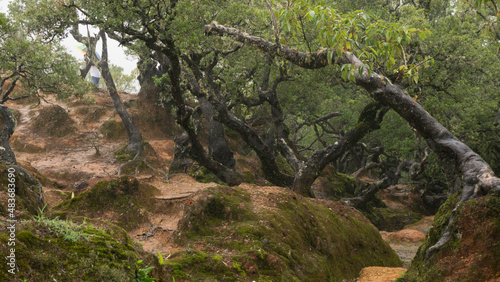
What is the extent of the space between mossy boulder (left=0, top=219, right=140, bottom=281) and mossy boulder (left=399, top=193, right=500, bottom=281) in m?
3.34

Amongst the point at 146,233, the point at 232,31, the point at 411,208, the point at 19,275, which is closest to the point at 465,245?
the point at 19,275

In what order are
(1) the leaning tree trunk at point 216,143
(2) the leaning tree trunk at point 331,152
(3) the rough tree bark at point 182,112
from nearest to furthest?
(3) the rough tree bark at point 182,112 < (2) the leaning tree trunk at point 331,152 < (1) the leaning tree trunk at point 216,143

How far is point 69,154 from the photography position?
18688mm

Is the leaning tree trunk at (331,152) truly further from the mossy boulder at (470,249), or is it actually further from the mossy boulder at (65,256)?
the mossy boulder at (65,256)

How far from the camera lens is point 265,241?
15.6 ft

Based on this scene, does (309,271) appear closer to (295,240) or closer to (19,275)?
(295,240)

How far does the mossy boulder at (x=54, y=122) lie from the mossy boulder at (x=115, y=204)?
15.5 m

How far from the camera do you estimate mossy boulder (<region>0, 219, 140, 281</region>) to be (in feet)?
6.97

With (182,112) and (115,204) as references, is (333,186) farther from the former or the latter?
(115,204)

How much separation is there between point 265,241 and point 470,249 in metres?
2.45

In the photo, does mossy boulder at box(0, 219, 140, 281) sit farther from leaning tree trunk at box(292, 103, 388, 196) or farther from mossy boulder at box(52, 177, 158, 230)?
leaning tree trunk at box(292, 103, 388, 196)

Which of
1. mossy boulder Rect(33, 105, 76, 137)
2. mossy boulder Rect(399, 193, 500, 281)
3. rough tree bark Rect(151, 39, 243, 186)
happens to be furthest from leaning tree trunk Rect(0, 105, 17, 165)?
mossy boulder Rect(399, 193, 500, 281)

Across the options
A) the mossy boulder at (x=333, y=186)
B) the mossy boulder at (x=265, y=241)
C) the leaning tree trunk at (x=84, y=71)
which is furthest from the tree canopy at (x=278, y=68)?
the leaning tree trunk at (x=84, y=71)

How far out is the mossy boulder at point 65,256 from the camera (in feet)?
6.97
